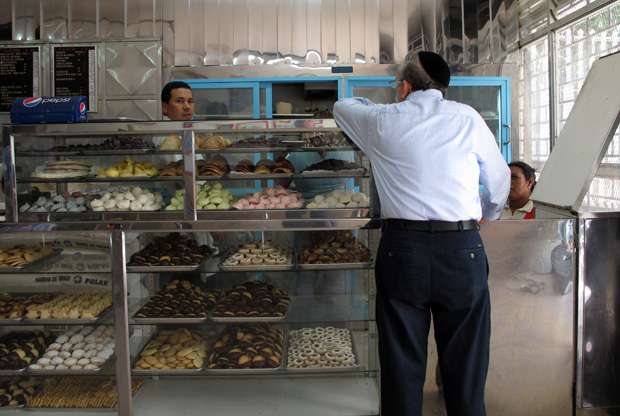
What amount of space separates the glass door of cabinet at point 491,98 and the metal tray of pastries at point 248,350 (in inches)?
125

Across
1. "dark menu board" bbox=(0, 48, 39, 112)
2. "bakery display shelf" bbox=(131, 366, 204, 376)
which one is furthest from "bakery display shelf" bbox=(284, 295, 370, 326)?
"dark menu board" bbox=(0, 48, 39, 112)

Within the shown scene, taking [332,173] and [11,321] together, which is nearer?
[332,173]

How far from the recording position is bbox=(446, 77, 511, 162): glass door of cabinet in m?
5.18

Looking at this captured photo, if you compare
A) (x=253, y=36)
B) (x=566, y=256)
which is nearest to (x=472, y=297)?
(x=566, y=256)

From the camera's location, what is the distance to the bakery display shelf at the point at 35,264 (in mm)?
2837

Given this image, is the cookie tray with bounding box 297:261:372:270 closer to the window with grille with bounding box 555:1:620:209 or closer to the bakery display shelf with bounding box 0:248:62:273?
the bakery display shelf with bounding box 0:248:62:273

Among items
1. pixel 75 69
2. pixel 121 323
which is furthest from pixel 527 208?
pixel 75 69

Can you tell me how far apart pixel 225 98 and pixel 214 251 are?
2.73 metres

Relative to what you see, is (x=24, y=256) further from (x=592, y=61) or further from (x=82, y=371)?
(x=592, y=61)

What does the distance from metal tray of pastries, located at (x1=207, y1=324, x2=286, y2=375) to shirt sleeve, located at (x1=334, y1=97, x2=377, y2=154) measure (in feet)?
3.47

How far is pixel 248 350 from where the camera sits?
2.82 meters

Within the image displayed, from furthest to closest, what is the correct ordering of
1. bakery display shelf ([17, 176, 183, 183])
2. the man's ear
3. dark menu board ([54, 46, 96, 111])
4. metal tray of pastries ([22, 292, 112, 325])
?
dark menu board ([54, 46, 96, 111]) → metal tray of pastries ([22, 292, 112, 325]) → bakery display shelf ([17, 176, 183, 183]) → the man's ear

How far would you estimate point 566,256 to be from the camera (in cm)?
258

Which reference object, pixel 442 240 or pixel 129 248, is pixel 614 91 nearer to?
pixel 442 240
